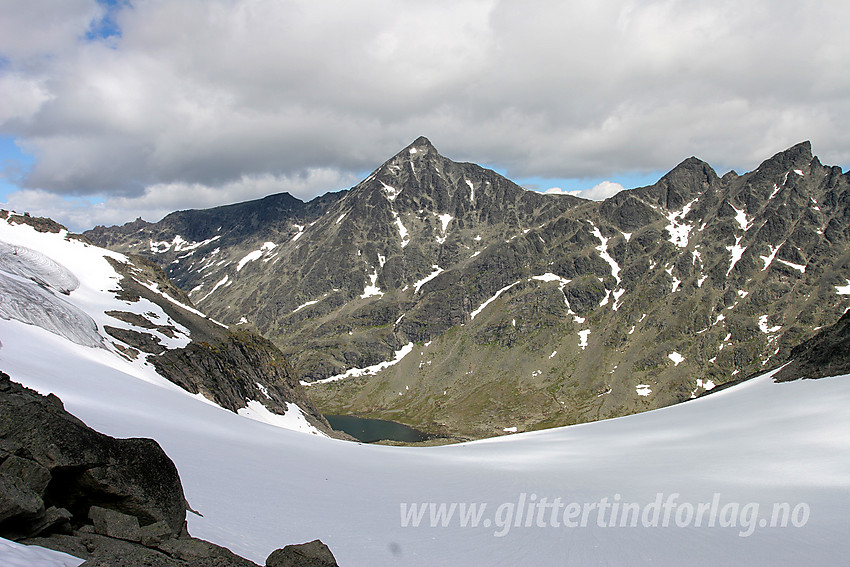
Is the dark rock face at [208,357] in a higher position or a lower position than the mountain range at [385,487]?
higher

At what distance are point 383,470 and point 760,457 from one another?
17.3 m

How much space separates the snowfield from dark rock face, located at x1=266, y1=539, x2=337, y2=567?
1372 millimetres

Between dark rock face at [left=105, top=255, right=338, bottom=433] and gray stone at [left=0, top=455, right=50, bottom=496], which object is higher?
dark rock face at [left=105, top=255, right=338, bottom=433]

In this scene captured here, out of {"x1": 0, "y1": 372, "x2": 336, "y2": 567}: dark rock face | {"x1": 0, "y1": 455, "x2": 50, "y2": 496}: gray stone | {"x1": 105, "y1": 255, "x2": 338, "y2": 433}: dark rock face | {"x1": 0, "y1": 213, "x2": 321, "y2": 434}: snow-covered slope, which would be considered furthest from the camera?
{"x1": 105, "y1": 255, "x2": 338, "y2": 433}: dark rock face

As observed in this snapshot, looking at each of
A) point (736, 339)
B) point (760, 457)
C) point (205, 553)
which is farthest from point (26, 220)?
point (736, 339)

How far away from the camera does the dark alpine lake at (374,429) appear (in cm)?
15112

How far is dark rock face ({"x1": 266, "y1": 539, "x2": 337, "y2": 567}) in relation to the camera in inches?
313

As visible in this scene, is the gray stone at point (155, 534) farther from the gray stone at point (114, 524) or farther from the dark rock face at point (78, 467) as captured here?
the dark rock face at point (78, 467)

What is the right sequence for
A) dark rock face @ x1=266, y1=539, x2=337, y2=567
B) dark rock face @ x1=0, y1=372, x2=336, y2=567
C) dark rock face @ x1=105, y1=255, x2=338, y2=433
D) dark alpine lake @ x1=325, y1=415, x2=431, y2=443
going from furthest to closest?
dark alpine lake @ x1=325, y1=415, x2=431, y2=443 < dark rock face @ x1=105, y1=255, x2=338, y2=433 < dark rock face @ x1=266, y1=539, x2=337, y2=567 < dark rock face @ x1=0, y1=372, x2=336, y2=567

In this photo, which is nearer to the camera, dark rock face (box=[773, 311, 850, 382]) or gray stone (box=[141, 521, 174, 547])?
gray stone (box=[141, 521, 174, 547])

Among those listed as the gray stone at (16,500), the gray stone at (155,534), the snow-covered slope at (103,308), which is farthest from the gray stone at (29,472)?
the snow-covered slope at (103,308)

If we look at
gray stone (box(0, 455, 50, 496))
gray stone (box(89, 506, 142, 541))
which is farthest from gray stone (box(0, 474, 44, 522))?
gray stone (box(89, 506, 142, 541))

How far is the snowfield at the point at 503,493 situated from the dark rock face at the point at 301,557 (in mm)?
1372

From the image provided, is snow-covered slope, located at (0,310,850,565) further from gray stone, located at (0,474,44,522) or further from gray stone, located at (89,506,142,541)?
gray stone, located at (0,474,44,522)
